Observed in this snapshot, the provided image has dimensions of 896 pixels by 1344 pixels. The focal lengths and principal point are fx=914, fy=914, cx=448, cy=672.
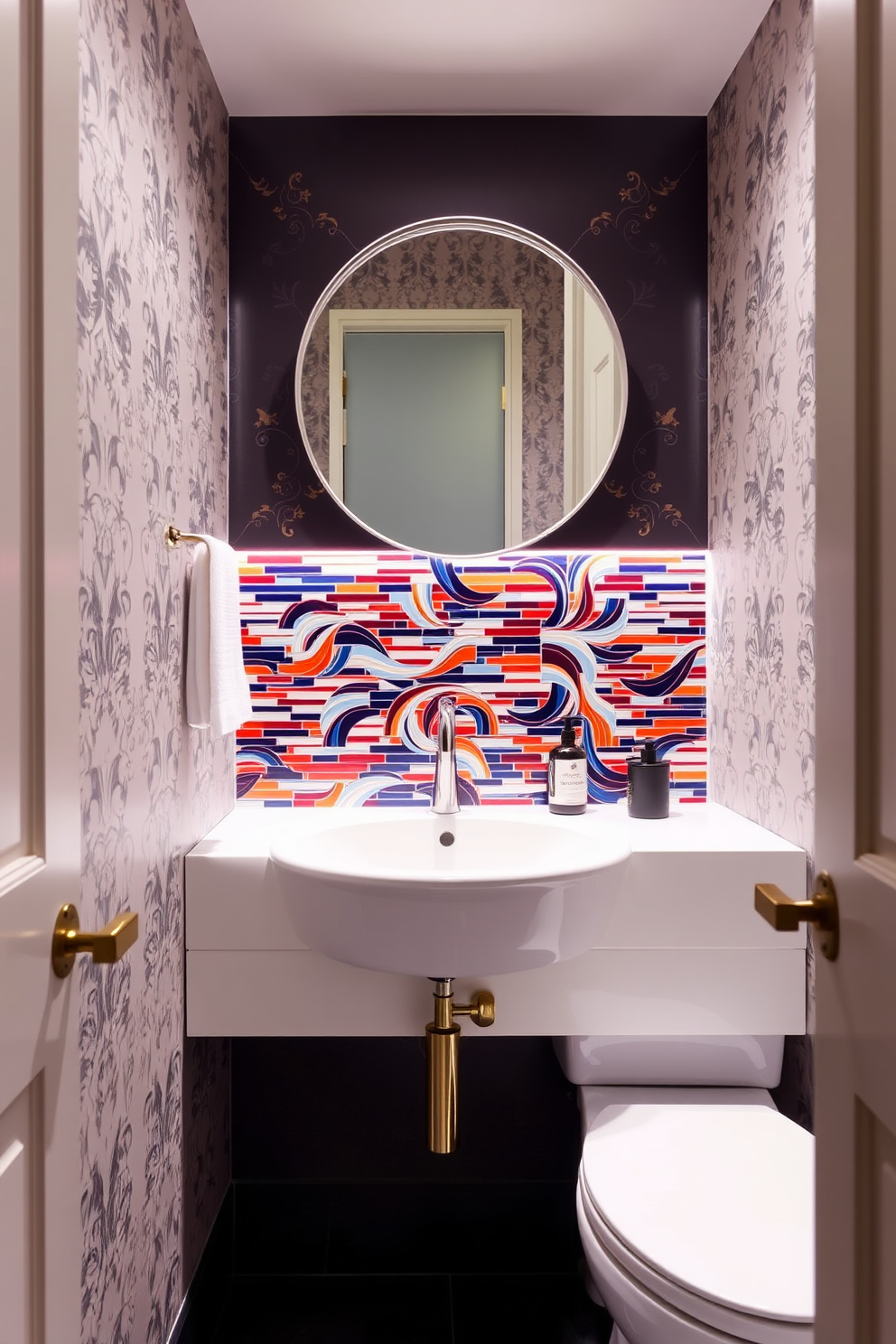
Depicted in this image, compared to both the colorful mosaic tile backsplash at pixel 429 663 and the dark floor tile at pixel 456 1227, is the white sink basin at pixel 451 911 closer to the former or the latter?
the colorful mosaic tile backsplash at pixel 429 663

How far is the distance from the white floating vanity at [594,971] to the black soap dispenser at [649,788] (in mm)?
249

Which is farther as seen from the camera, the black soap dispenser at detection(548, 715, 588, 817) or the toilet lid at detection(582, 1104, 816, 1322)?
the black soap dispenser at detection(548, 715, 588, 817)

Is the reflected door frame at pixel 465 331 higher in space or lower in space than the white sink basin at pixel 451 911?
higher

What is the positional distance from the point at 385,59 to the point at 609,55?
41 cm

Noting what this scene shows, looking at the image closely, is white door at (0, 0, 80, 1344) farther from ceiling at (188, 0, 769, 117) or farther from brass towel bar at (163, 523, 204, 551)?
ceiling at (188, 0, 769, 117)

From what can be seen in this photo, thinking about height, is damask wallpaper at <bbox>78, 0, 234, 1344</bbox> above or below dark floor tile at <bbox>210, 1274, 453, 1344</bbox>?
above

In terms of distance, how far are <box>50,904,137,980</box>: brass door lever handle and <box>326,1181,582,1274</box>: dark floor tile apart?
1387 mm

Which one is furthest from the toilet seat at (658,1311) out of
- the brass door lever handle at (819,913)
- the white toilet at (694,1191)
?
the brass door lever handle at (819,913)

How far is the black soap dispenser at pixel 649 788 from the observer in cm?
172

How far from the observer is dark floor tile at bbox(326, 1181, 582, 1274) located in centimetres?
181

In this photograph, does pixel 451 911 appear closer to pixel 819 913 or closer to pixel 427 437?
pixel 819 913

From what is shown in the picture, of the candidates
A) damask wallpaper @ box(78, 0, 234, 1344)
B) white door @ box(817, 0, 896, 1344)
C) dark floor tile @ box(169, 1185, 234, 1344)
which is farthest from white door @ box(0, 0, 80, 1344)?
dark floor tile @ box(169, 1185, 234, 1344)

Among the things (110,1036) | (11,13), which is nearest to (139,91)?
(11,13)

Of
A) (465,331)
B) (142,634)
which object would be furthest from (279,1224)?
(465,331)
